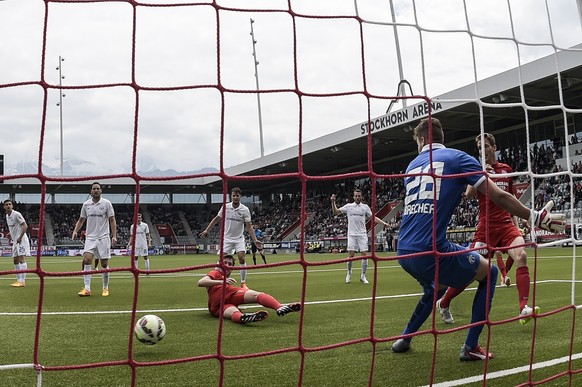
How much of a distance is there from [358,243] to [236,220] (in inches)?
113

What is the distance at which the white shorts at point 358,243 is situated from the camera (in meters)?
12.2

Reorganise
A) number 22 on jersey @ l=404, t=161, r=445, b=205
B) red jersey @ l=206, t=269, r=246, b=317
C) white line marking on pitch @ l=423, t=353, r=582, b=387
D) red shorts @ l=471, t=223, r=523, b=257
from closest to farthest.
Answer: white line marking on pitch @ l=423, t=353, r=582, b=387 → number 22 on jersey @ l=404, t=161, r=445, b=205 → red shorts @ l=471, t=223, r=523, b=257 → red jersey @ l=206, t=269, r=246, b=317

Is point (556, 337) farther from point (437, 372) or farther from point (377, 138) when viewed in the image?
point (377, 138)

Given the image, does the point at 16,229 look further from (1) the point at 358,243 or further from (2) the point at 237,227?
(1) the point at 358,243

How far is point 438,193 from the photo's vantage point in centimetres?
414

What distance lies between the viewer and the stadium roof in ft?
67.9

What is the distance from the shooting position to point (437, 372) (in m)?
4.00

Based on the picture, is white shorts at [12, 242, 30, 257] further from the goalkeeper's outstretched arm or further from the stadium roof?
the goalkeeper's outstretched arm

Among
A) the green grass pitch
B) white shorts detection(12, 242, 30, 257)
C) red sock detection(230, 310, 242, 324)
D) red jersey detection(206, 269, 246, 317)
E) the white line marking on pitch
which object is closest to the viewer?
the white line marking on pitch

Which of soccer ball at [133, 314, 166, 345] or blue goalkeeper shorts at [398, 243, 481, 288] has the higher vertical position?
blue goalkeeper shorts at [398, 243, 481, 288]

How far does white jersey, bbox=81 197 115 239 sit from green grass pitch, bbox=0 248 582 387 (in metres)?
1.17

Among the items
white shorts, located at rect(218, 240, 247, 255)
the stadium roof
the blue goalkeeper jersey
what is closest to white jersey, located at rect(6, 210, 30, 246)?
white shorts, located at rect(218, 240, 247, 255)

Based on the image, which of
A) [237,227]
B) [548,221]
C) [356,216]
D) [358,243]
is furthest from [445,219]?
[358,243]

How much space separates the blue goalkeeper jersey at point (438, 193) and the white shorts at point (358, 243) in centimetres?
797
